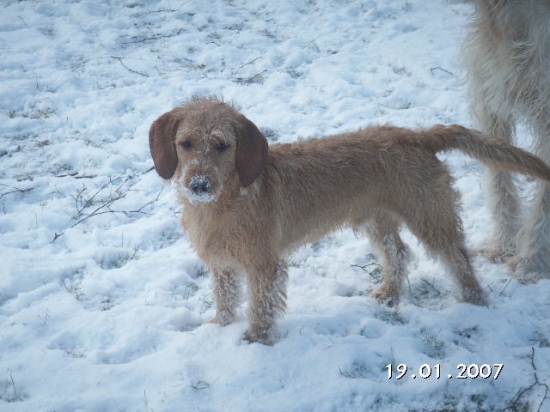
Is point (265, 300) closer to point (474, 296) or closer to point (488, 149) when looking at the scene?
point (474, 296)

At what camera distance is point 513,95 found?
3637mm

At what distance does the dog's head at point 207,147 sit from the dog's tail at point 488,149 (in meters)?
1.34

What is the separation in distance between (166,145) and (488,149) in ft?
7.33

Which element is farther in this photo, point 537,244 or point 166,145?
point 537,244

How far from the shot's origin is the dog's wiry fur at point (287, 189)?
3090mm

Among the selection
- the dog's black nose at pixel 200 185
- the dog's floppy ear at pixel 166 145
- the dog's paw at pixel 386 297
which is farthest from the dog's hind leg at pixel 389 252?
the dog's floppy ear at pixel 166 145

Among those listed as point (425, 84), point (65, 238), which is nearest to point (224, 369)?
point (65, 238)

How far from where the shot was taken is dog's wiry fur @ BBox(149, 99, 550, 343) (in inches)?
122

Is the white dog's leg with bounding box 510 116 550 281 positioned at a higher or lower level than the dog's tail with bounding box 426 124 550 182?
lower

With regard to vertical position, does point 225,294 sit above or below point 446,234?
below

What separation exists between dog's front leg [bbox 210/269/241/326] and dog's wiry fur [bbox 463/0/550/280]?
228cm

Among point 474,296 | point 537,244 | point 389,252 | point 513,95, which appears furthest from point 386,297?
point 513,95

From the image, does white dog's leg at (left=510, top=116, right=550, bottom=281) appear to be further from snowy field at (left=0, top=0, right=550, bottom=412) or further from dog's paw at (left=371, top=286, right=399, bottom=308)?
dog's paw at (left=371, top=286, right=399, bottom=308)

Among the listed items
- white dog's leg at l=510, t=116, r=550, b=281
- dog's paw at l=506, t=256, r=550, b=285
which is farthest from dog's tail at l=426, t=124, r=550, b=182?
dog's paw at l=506, t=256, r=550, b=285
